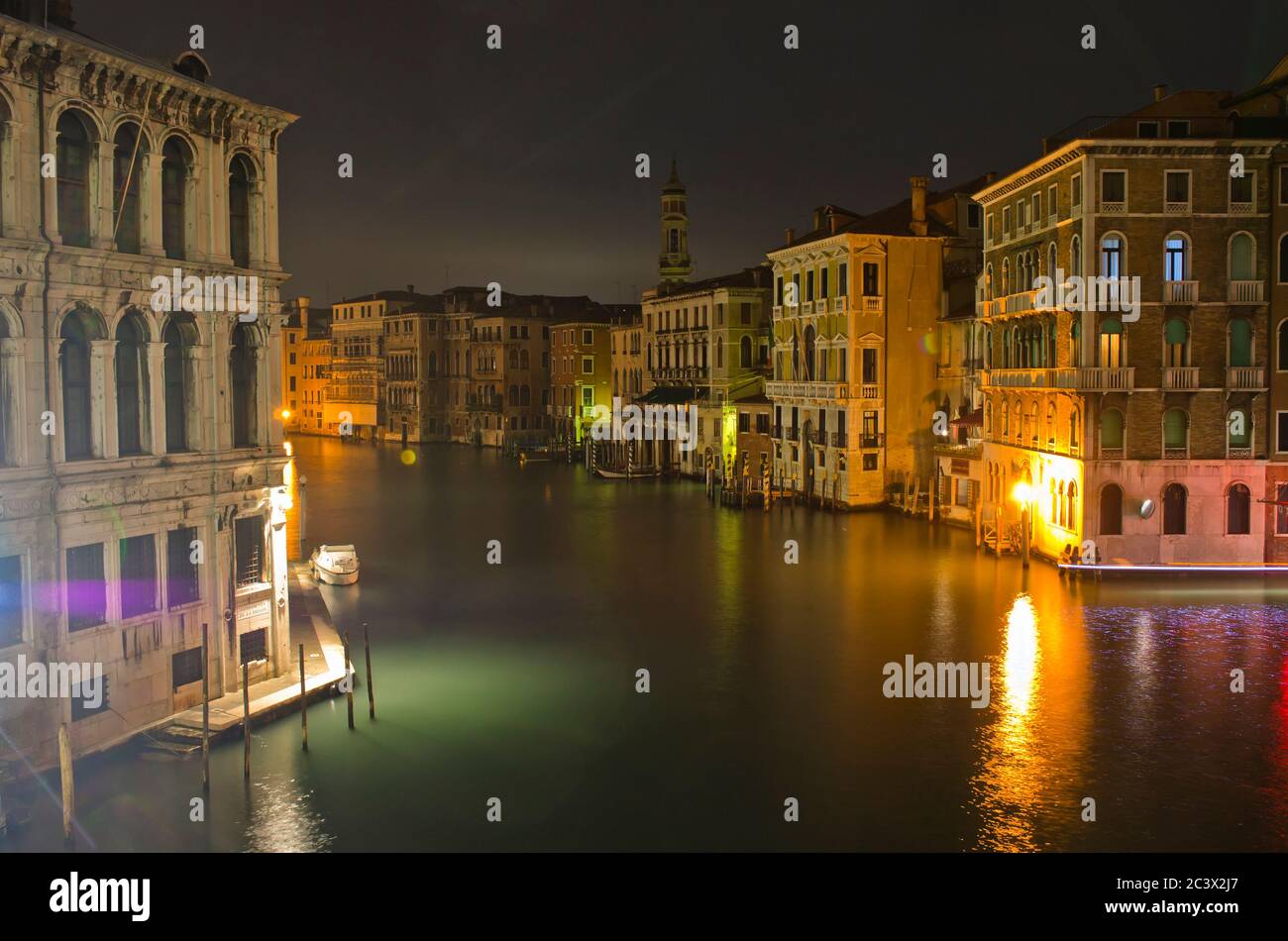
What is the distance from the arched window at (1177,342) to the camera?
27.8 m

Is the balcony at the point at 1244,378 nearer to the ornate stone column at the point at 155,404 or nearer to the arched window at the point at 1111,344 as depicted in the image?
the arched window at the point at 1111,344

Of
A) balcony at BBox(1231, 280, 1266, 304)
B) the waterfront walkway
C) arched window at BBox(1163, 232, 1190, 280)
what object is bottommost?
the waterfront walkway

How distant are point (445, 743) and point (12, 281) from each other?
7.90 m

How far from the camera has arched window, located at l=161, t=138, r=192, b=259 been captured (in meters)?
16.5

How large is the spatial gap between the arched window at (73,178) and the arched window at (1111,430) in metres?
22.0

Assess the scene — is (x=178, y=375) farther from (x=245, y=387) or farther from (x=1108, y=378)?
(x=1108, y=378)

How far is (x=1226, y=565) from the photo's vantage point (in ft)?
92.1

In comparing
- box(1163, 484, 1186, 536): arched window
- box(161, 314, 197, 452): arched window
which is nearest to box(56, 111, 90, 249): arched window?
box(161, 314, 197, 452): arched window

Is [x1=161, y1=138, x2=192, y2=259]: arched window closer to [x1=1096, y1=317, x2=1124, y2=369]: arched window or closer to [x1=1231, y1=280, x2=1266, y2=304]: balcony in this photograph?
[x1=1096, y1=317, x2=1124, y2=369]: arched window

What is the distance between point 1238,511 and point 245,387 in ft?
72.9

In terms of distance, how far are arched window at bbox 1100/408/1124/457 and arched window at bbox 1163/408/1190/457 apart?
1003 mm

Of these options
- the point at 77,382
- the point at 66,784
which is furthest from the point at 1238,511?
the point at 66,784

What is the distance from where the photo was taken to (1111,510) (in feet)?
92.9
